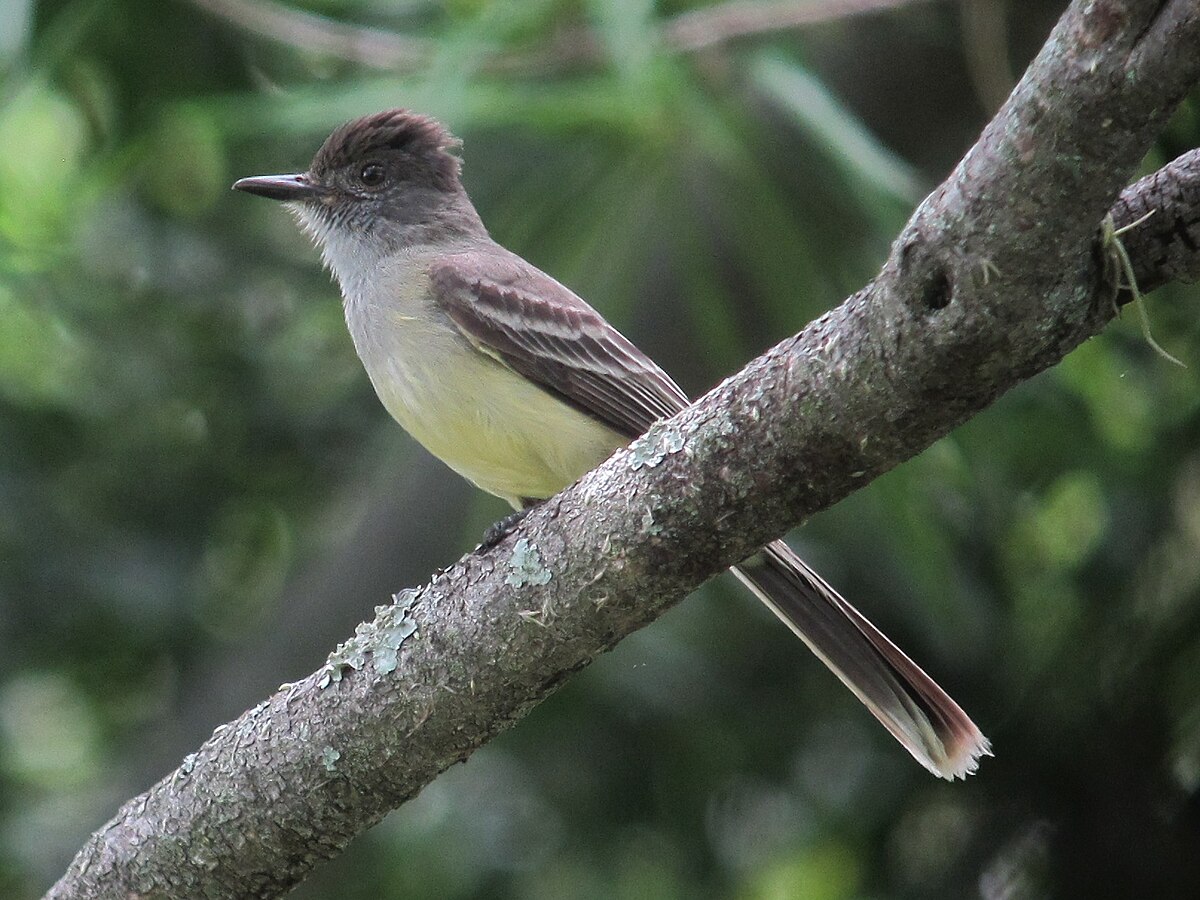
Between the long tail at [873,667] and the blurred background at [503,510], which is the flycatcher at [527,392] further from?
the blurred background at [503,510]

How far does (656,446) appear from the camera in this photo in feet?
10.4

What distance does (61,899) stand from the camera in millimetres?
4020

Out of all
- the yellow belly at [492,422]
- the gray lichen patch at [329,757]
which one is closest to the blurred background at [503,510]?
the yellow belly at [492,422]

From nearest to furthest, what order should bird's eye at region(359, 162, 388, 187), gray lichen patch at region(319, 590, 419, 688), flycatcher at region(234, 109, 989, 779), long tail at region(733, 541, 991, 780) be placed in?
1. gray lichen patch at region(319, 590, 419, 688)
2. long tail at region(733, 541, 991, 780)
3. flycatcher at region(234, 109, 989, 779)
4. bird's eye at region(359, 162, 388, 187)

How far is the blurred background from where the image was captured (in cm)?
582

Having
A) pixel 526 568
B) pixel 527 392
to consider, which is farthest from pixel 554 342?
pixel 526 568

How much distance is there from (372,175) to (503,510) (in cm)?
156

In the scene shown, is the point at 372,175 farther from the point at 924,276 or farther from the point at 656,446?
→ the point at 924,276

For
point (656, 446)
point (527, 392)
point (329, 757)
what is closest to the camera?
point (656, 446)

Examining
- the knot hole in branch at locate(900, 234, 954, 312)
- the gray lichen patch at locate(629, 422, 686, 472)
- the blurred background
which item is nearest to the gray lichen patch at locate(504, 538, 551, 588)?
the gray lichen patch at locate(629, 422, 686, 472)

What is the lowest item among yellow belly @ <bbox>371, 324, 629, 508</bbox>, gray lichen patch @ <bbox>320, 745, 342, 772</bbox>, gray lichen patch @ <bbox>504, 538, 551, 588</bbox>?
gray lichen patch @ <bbox>504, 538, 551, 588</bbox>

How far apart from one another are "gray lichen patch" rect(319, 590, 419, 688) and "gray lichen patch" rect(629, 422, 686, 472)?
75 cm

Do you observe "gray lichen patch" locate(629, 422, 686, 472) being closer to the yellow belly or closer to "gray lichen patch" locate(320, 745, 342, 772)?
"gray lichen patch" locate(320, 745, 342, 772)

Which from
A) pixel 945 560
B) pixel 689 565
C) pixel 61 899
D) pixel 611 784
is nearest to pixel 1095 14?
pixel 689 565
